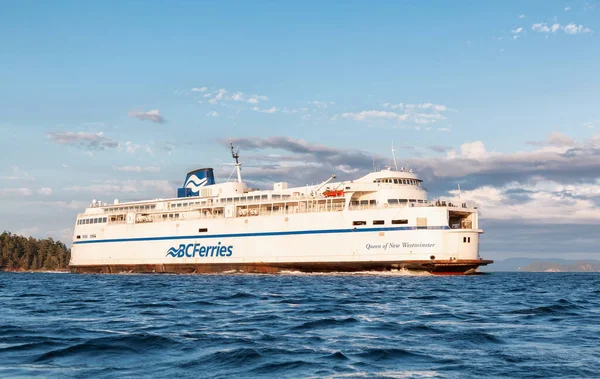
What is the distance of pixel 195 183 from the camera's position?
72.8 m

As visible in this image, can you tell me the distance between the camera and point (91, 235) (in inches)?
3034

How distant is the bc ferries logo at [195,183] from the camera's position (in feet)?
236

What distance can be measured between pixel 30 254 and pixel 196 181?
90.1 m

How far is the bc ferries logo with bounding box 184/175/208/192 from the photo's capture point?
71812 mm

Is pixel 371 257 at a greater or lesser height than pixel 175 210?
lesser

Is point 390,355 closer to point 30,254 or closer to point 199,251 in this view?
point 199,251

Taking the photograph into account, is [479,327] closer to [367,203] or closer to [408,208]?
[408,208]

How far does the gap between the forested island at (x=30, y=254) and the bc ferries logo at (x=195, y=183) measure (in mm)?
77582

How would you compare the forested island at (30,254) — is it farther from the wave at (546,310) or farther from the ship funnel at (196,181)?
the wave at (546,310)

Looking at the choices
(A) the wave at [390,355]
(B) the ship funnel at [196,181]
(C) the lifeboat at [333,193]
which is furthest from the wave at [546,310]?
(B) the ship funnel at [196,181]

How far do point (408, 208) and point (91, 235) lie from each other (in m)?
45.5

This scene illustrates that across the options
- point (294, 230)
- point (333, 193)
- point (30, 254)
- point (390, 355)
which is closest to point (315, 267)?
point (294, 230)

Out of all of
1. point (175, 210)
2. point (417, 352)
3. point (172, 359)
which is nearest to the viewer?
point (172, 359)

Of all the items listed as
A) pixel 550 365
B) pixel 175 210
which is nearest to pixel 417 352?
pixel 550 365
